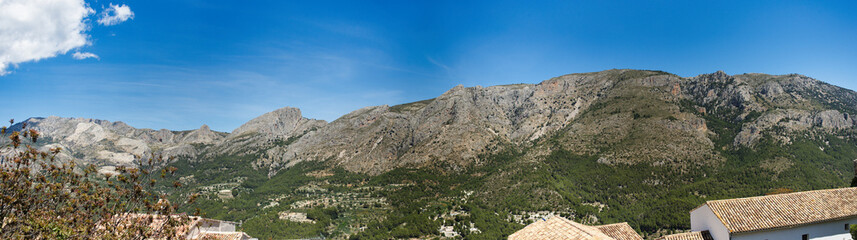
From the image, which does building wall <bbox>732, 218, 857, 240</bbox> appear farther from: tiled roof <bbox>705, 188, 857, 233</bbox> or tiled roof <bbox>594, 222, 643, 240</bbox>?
tiled roof <bbox>594, 222, 643, 240</bbox>

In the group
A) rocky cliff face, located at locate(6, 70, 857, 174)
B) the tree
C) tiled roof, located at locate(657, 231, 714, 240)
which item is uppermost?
rocky cliff face, located at locate(6, 70, 857, 174)

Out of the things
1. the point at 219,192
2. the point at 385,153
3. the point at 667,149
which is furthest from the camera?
the point at 385,153

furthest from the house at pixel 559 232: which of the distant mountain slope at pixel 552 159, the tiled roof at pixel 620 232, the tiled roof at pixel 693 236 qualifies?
the distant mountain slope at pixel 552 159

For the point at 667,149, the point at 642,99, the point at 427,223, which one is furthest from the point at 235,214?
the point at 642,99

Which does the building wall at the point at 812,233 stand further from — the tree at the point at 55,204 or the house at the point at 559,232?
the tree at the point at 55,204

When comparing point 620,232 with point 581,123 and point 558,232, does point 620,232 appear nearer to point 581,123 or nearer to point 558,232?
point 558,232

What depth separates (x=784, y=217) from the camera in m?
18.2

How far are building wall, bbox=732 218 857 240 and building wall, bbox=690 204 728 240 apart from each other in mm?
566

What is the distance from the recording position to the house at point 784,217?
58.2 ft

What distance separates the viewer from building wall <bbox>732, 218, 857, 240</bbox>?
17.9 m

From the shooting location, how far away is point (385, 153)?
382 ft

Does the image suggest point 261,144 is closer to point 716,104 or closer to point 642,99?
point 642,99

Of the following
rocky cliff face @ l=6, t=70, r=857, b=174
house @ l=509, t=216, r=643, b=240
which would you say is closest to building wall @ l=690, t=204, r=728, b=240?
house @ l=509, t=216, r=643, b=240

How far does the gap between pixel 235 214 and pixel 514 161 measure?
63153 millimetres
